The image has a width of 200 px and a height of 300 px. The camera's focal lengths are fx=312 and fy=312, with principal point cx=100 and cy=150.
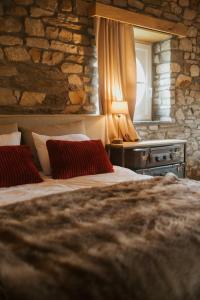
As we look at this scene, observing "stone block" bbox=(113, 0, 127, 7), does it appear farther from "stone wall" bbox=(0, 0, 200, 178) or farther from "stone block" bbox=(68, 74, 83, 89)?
"stone block" bbox=(68, 74, 83, 89)

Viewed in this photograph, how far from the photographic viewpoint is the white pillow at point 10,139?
2.50 metres

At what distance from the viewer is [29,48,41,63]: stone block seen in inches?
124

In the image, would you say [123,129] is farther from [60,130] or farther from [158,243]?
[158,243]

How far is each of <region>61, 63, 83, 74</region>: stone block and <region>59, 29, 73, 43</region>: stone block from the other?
0.84 ft

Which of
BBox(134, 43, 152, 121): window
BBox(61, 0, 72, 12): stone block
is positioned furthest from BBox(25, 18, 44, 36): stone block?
BBox(134, 43, 152, 121): window

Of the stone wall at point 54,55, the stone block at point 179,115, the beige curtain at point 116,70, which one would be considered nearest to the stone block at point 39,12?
the stone wall at point 54,55

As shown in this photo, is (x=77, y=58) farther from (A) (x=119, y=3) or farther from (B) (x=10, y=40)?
(A) (x=119, y=3)

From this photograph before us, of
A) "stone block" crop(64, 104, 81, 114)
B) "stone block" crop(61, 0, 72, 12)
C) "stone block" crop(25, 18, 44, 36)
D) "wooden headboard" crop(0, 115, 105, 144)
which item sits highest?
"stone block" crop(61, 0, 72, 12)

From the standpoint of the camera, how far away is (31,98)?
3172 mm

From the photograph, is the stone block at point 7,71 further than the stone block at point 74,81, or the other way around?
the stone block at point 74,81

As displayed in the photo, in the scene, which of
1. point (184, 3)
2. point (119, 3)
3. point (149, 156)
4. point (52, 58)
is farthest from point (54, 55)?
point (184, 3)

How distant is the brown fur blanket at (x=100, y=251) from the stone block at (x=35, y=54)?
6.46 feet

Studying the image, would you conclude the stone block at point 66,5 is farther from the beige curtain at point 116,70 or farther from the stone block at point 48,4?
the beige curtain at point 116,70

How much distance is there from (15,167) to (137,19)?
2491 millimetres
